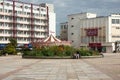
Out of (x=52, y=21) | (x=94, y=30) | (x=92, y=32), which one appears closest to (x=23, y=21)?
(x=52, y=21)

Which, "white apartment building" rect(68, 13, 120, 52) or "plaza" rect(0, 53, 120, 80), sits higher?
"white apartment building" rect(68, 13, 120, 52)

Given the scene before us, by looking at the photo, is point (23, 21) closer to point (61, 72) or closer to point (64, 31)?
point (64, 31)

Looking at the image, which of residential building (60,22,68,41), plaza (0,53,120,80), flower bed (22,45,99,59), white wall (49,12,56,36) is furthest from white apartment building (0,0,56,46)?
plaza (0,53,120,80)

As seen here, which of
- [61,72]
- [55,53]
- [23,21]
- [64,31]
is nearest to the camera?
[61,72]

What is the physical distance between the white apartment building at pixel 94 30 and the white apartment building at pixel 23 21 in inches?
407

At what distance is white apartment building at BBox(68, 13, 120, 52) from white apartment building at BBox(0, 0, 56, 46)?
1033cm

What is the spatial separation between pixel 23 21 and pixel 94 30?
26.6 m

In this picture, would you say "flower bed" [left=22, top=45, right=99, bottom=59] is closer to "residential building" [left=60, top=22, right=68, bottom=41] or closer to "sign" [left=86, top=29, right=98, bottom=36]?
"sign" [left=86, top=29, right=98, bottom=36]

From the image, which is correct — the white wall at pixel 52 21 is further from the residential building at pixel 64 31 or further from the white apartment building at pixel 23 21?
the residential building at pixel 64 31

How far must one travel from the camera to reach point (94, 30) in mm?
132250

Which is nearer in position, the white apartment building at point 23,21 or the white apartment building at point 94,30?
the white apartment building at point 23,21

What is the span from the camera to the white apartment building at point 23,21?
11945cm

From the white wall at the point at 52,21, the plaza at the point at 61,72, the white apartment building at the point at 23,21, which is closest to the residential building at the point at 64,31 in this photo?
the white wall at the point at 52,21

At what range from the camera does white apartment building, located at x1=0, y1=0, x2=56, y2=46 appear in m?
119
